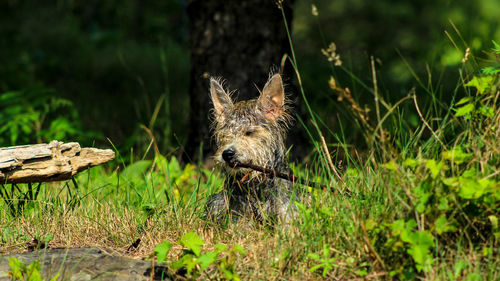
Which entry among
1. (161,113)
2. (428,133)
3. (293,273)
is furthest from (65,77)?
(293,273)

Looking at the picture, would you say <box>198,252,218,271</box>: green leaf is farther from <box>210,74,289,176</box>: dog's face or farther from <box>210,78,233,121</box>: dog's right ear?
<box>210,78,233,121</box>: dog's right ear

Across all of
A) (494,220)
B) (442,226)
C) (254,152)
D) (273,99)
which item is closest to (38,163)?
(254,152)

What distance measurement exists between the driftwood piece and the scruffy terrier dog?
1.17m

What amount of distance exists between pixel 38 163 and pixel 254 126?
168 cm

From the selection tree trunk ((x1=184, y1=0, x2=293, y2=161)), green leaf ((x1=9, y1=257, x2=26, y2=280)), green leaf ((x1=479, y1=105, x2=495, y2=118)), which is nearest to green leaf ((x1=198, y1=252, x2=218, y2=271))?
green leaf ((x1=9, y1=257, x2=26, y2=280))

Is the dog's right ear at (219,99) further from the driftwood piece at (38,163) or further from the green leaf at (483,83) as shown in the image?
the green leaf at (483,83)

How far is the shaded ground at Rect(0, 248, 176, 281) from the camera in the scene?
349cm

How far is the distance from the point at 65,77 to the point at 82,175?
6.34m

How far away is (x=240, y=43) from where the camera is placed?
22.2ft

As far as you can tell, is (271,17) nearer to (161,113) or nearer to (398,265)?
(161,113)

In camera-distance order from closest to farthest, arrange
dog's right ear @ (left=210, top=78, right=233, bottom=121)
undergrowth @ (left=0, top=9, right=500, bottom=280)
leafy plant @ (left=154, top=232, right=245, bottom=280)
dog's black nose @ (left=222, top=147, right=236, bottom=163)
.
Answer: undergrowth @ (left=0, top=9, right=500, bottom=280), leafy plant @ (left=154, top=232, right=245, bottom=280), dog's black nose @ (left=222, top=147, right=236, bottom=163), dog's right ear @ (left=210, top=78, right=233, bottom=121)

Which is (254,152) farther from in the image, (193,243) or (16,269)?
(16,269)

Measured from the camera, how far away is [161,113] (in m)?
8.52

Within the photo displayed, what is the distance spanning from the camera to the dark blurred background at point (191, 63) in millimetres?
6719
